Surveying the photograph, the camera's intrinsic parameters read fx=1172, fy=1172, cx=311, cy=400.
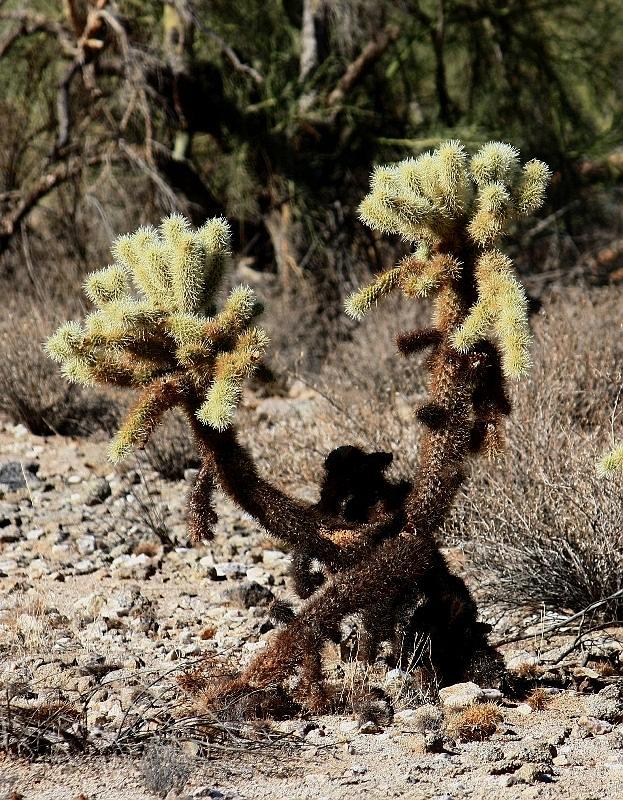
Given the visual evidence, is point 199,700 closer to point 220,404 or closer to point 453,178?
A: point 220,404

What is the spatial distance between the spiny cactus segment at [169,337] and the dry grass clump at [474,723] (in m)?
1.35

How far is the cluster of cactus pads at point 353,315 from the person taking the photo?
3994 millimetres

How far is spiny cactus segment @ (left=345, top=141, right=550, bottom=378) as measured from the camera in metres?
4.03

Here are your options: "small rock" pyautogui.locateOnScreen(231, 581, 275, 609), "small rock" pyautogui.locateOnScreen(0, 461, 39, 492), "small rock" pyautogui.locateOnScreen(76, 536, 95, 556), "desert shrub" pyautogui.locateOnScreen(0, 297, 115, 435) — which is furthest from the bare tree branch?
"small rock" pyautogui.locateOnScreen(231, 581, 275, 609)

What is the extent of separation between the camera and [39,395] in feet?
27.3

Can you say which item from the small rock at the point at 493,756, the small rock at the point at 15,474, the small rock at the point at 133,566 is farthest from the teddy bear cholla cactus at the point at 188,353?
the small rock at the point at 15,474

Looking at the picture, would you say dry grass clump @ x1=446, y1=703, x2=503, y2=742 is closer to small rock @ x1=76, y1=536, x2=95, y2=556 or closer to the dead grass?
the dead grass

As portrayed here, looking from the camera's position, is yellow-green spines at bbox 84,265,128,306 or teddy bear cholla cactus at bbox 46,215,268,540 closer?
teddy bear cholla cactus at bbox 46,215,268,540

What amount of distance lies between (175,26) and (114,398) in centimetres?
488

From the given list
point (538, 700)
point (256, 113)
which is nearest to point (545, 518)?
point (538, 700)

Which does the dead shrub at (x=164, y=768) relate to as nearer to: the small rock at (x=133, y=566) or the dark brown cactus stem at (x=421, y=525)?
the dark brown cactus stem at (x=421, y=525)

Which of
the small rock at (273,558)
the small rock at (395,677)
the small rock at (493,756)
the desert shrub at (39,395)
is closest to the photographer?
the small rock at (493,756)

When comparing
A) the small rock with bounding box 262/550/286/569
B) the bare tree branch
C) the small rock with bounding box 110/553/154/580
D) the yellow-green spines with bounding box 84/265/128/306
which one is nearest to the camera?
the yellow-green spines with bounding box 84/265/128/306

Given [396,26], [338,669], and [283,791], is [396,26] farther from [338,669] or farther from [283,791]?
[283,791]
